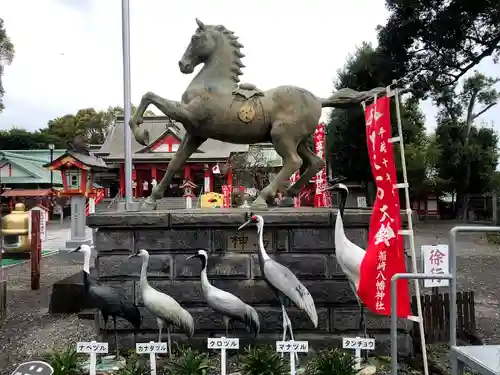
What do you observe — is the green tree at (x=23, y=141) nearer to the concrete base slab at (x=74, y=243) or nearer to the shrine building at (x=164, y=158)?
the shrine building at (x=164, y=158)

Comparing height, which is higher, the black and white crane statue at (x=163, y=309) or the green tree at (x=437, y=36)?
the green tree at (x=437, y=36)

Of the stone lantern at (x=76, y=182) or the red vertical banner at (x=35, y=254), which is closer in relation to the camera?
the red vertical banner at (x=35, y=254)

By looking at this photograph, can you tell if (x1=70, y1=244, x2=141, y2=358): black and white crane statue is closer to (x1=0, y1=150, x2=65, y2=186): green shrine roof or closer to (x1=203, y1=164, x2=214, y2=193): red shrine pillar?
(x1=203, y1=164, x2=214, y2=193): red shrine pillar

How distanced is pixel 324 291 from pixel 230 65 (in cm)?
270

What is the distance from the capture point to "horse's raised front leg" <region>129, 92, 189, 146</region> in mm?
4812

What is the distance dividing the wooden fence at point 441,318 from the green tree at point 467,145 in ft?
63.4

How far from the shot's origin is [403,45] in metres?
15.5

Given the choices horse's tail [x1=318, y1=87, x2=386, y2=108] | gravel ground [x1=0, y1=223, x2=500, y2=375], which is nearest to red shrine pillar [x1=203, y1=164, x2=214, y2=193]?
gravel ground [x1=0, y1=223, x2=500, y2=375]

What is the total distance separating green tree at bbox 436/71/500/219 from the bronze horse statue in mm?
19984

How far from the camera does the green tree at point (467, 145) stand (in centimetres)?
2292

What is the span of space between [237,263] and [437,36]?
42.6 ft

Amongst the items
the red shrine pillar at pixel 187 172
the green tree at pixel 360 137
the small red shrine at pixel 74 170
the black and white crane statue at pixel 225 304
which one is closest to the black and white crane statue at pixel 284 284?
the black and white crane statue at pixel 225 304

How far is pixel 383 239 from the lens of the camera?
12.6 ft

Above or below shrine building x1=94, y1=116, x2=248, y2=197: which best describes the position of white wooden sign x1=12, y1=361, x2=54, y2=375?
below
